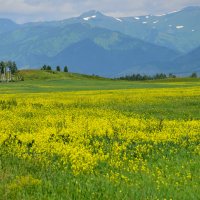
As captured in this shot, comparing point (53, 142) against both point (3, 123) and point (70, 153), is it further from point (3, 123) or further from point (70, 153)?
point (3, 123)

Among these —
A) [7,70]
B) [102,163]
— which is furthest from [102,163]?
[7,70]

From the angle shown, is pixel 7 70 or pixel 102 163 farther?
pixel 7 70

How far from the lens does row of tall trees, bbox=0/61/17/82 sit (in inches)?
6424

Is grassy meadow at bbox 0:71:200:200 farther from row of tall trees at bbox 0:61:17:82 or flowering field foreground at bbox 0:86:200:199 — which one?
row of tall trees at bbox 0:61:17:82

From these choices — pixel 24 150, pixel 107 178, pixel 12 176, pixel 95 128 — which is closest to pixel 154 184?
pixel 107 178

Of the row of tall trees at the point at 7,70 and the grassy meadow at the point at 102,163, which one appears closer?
the grassy meadow at the point at 102,163

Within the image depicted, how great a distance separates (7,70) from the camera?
168500 mm

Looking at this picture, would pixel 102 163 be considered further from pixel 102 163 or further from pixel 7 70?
pixel 7 70

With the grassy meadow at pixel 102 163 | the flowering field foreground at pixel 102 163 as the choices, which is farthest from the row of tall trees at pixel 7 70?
the flowering field foreground at pixel 102 163

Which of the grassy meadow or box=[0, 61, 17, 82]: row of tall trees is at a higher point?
box=[0, 61, 17, 82]: row of tall trees

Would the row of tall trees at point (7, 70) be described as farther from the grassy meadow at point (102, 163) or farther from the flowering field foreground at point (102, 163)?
the flowering field foreground at point (102, 163)

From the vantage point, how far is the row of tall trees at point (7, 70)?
163 metres

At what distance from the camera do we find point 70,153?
47.6ft

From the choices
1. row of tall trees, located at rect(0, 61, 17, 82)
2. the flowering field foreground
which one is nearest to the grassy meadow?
the flowering field foreground
